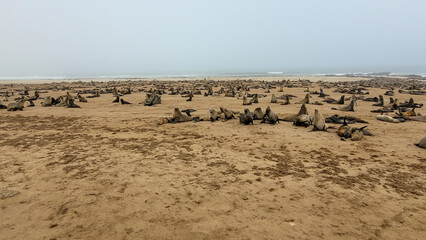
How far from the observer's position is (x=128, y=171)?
4.79 metres

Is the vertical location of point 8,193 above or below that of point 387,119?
below

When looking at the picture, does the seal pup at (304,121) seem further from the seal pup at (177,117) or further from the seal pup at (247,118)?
the seal pup at (177,117)

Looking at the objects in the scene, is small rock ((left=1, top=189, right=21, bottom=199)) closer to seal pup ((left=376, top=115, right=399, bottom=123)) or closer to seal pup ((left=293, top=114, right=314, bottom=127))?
seal pup ((left=293, top=114, right=314, bottom=127))

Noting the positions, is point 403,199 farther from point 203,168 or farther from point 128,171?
point 128,171

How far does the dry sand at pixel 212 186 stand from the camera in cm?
309

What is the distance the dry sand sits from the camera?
3090 mm

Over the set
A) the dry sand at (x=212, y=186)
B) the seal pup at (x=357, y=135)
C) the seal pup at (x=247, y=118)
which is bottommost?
the dry sand at (x=212, y=186)

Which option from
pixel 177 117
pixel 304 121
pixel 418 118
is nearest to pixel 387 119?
pixel 418 118

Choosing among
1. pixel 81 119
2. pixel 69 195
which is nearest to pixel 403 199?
pixel 69 195

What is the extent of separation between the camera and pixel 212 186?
416 centimetres

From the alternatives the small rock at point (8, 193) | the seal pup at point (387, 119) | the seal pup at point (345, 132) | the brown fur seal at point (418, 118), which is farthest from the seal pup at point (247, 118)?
the small rock at point (8, 193)

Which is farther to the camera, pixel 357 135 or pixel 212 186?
pixel 357 135

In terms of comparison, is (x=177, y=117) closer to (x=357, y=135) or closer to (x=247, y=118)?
(x=247, y=118)

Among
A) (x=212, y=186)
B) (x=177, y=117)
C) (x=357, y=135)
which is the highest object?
(x=177, y=117)
